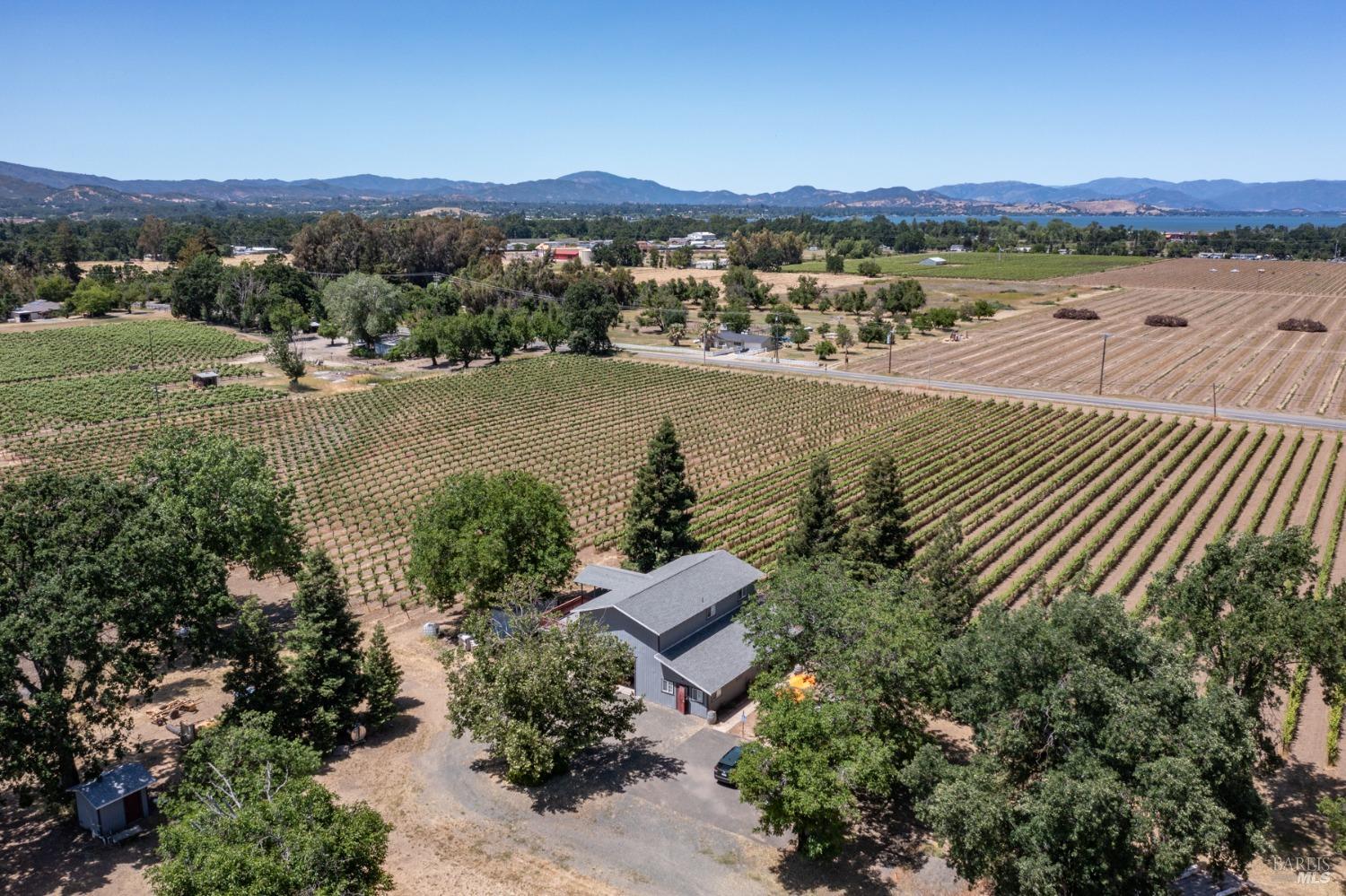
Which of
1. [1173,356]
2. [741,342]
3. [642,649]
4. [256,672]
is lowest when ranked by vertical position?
[642,649]

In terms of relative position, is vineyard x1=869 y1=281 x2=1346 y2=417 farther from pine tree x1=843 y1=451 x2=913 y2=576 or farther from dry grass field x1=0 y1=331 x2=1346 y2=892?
pine tree x1=843 y1=451 x2=913 y2=576

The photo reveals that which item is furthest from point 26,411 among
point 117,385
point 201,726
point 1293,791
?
point 1293,791

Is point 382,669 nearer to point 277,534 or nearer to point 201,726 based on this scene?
point 201,726

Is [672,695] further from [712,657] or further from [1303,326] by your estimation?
[1303,326]

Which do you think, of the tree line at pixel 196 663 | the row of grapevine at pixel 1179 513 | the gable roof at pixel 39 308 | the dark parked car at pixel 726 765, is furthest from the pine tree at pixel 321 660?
the gable roof at pixel 39 308

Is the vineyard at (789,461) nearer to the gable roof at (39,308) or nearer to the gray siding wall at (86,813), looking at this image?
the gray siding wall at (86,813)

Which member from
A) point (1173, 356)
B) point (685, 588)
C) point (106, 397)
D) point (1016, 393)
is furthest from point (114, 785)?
point (1173, 356)
